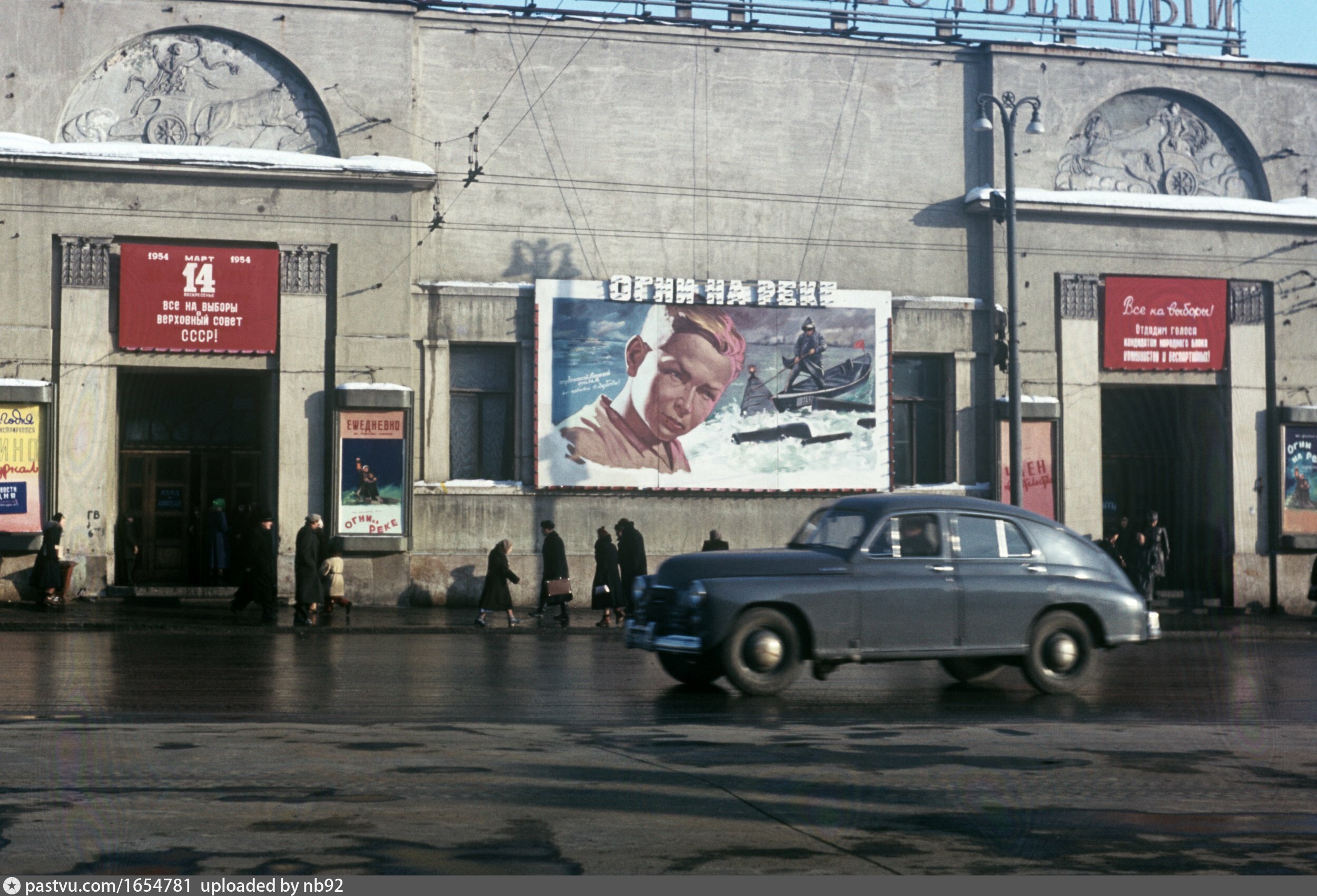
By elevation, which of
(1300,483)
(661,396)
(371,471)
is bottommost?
(1300,483)

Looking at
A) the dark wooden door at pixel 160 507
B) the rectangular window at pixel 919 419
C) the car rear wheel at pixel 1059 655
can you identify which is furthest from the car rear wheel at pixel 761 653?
the dark wooden door at pixel 160 507

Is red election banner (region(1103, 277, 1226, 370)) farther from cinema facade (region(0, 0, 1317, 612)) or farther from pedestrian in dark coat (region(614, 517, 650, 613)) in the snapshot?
pedestrian in dark coat (region(614, 517, 650, 613))

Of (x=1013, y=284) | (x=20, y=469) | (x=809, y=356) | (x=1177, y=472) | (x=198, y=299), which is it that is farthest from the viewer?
(x=1177, y=472)

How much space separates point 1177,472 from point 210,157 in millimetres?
20707

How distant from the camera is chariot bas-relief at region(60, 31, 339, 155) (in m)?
26.6

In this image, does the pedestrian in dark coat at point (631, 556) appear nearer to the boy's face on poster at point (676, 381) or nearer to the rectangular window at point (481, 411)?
the boy's face on poster at point (676, 381)

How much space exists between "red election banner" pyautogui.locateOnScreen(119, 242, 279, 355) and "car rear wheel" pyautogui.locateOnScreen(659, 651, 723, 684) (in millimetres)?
15373

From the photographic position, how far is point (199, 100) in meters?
27.0

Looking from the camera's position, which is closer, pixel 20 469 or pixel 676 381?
pixel 20 469

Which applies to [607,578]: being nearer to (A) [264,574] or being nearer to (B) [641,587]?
(A) [264,574]

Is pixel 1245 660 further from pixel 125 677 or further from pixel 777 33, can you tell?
pixel 777 33

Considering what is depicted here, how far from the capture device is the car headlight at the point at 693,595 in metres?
12.7

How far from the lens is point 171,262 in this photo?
87.1 feet

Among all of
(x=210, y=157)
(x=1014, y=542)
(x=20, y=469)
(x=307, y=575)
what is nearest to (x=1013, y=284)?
(x=307, y=575)
